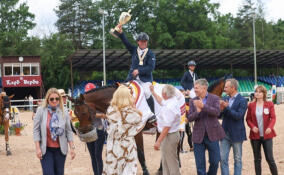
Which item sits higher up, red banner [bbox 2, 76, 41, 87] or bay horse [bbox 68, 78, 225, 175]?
red banner [bbox 2, 76, 41, 87]

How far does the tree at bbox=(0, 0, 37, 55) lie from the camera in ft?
172

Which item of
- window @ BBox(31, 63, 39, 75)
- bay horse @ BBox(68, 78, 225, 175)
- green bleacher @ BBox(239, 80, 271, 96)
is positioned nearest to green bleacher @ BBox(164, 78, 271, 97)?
green bleacher @ BBox(239, 80, 271, 96)

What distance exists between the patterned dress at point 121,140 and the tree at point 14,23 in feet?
164

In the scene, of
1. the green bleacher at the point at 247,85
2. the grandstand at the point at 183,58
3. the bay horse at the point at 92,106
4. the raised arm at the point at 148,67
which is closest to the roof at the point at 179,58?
the grandstand at the point at 183,58

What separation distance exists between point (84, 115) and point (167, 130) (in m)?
1.56

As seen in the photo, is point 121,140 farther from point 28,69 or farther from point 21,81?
point 28,69

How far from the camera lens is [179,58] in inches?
1486

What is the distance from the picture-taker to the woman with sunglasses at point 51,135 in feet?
16.9

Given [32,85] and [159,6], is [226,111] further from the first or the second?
[159,6]

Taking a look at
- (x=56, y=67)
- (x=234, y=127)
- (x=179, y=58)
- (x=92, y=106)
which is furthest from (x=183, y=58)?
(x=234, y=127)

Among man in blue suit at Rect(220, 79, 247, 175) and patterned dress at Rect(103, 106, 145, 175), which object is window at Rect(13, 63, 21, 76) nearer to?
man in blue suit at Rect(220, 79, 247, 175)

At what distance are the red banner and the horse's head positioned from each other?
113 ft

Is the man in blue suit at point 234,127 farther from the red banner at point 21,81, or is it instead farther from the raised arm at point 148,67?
the red banner at point 21,81

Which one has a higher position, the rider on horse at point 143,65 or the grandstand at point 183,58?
the grandstand at point 183,58
